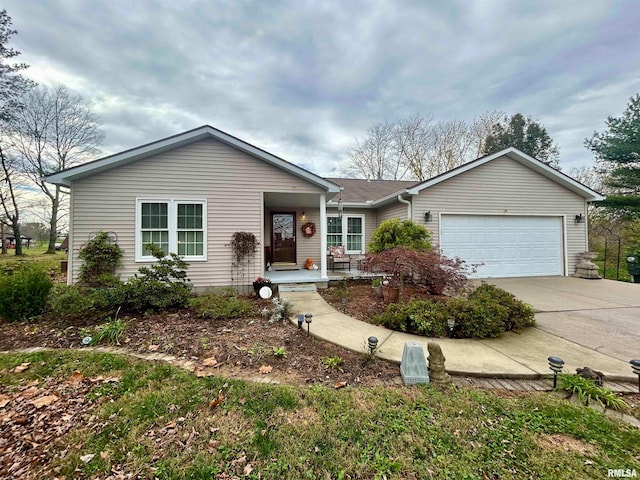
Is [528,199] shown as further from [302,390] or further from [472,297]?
[302,390]

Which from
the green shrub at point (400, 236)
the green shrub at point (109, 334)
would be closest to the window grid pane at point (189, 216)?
the green shrub at point (109, 334)

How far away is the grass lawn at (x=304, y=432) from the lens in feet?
5.88

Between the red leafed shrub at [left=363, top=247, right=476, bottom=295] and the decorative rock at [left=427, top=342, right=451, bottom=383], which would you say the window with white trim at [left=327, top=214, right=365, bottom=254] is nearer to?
the red leafed shrub at [left=363, top=247, right=476, bottom=295]

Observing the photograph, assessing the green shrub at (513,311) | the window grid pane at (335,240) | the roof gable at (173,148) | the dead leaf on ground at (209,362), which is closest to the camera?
the dead leaf on ground at (209,362)

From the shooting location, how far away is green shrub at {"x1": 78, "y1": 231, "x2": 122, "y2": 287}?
21.4ft

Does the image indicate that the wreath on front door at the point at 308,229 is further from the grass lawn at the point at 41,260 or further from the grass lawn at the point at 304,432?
the grass lawn at the point at 41,260

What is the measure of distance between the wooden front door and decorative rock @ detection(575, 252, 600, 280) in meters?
10.7

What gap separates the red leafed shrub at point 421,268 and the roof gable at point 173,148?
2.82 m

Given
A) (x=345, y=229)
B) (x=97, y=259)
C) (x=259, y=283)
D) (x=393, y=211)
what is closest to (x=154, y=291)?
(x=259, y=283)

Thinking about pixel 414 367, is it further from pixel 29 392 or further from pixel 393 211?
pixel 393 211

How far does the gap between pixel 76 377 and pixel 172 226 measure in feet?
15.4

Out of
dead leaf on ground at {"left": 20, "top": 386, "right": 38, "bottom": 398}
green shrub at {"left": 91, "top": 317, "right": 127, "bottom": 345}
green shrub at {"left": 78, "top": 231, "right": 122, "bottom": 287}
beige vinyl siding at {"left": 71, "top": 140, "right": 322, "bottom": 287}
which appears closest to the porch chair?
beige vinyl siding at {"left": 71, "top": 140, "right": 322, "bottom": 287}

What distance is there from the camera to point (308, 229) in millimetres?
10445

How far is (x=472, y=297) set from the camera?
5.10m
